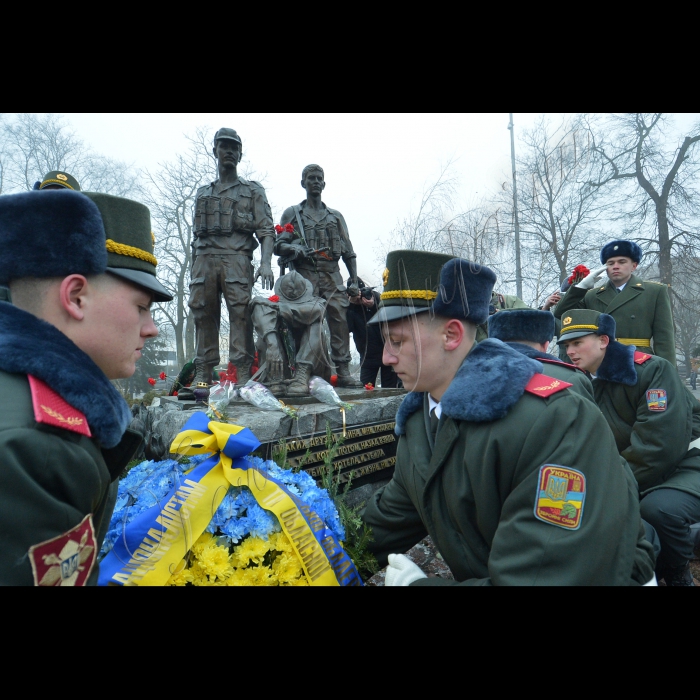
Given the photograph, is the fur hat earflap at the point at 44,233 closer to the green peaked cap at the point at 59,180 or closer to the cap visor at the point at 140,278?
the cap visor at the point at 140,278

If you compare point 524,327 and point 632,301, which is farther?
point 632,301

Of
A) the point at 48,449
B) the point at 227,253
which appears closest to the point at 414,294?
the point at 48,449

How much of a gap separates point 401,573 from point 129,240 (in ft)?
5.53

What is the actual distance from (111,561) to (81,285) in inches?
47.5

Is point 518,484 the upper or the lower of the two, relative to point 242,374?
upper

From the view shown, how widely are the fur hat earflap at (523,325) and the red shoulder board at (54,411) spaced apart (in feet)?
10.1

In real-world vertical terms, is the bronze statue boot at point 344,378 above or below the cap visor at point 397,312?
below

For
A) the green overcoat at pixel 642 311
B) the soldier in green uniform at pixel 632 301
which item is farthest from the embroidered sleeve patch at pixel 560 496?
the green overcoat at pixel 642 311

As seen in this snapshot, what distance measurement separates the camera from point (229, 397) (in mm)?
4730

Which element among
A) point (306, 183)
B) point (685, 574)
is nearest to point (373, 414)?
point (685, 574)

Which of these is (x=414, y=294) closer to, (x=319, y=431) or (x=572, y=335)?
(x=572, y=335)

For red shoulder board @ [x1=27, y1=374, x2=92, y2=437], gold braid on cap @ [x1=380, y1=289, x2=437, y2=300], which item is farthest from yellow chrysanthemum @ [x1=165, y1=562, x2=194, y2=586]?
gold braid on cap @ [x1=380, y1=289, x2=437, y2=300]

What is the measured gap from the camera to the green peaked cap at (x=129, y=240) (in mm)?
1516

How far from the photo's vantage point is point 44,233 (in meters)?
1.27
